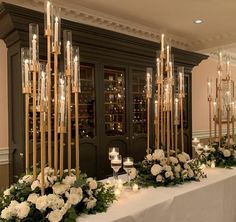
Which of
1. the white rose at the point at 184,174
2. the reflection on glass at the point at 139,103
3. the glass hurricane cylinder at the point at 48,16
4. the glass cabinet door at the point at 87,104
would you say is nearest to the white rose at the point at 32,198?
the glass hurricane cylinder at the point at 48,16

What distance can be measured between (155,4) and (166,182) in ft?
7.54

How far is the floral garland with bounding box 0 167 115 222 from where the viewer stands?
1320mm

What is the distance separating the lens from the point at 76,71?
1.59m

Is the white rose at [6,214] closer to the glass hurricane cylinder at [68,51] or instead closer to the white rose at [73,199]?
the white rose at [73,199]

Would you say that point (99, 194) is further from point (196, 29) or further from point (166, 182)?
point (196, 29)

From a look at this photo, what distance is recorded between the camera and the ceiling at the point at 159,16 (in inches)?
135

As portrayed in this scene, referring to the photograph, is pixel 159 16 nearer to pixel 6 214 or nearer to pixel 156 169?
pixel 156 169

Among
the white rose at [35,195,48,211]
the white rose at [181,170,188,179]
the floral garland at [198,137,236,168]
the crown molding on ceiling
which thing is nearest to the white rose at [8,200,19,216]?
the white rose at [35,195,48,211]

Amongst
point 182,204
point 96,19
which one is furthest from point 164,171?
point 96,19

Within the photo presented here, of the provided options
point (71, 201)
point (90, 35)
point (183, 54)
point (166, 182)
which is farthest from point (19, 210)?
point (183, 54)

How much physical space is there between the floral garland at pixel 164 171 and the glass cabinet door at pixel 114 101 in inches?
66.5

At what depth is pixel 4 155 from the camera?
3184 millimetres

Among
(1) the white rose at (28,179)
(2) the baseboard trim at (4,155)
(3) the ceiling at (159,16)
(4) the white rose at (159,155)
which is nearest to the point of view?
(1) the white rose at (28,179)

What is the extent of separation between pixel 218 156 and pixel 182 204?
106 centimetres
